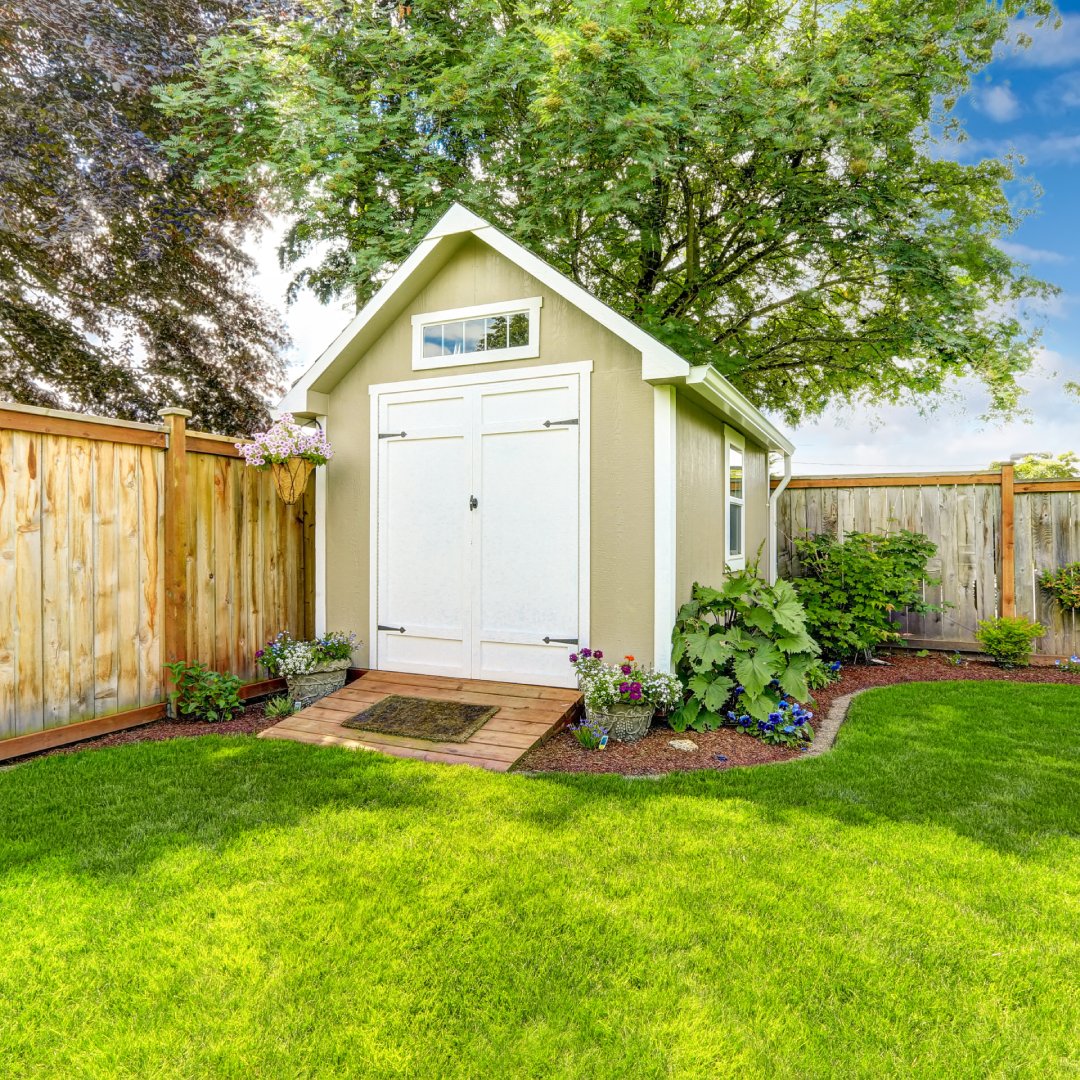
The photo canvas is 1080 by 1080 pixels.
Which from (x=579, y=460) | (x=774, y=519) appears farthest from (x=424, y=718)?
(x=774, y=519)

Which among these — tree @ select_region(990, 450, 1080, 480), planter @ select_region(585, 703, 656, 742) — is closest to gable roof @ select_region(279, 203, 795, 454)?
planter @ select_region(585, 703, 656, 742)

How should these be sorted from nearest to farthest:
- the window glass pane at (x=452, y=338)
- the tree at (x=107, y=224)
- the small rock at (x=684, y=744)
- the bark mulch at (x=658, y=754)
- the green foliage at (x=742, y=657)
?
the bark mulch at (x=658, y=754), the small rock at (x=684, y=744), the green foliage at (x=742, y=657), the window glass pane at (x=452, y=338), the tree at (x=107, y=224)

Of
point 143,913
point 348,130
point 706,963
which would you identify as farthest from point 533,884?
point 348,130

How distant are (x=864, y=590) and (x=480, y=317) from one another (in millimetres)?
4614

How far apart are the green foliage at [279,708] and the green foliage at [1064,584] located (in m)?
7.19

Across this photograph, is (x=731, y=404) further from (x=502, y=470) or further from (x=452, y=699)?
(x=452, y=699)

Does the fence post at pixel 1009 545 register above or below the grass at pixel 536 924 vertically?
above

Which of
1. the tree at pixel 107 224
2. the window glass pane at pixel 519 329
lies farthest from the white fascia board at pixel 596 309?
the tree at pixel 107 224

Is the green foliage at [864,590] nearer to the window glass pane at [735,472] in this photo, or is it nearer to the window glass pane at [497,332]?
the window glass pane at [735,472]

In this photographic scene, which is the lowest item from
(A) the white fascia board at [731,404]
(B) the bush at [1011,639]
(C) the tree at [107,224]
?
(B) the bush at [1011,639]

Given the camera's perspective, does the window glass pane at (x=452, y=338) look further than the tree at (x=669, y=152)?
No

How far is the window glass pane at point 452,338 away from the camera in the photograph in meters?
5.07

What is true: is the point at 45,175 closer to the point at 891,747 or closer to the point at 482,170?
the point at 482,170

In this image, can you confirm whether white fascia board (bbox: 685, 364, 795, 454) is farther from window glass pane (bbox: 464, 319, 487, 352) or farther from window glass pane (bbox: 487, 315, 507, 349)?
window glass pane (bbox: 464, 319, 487, 352)
